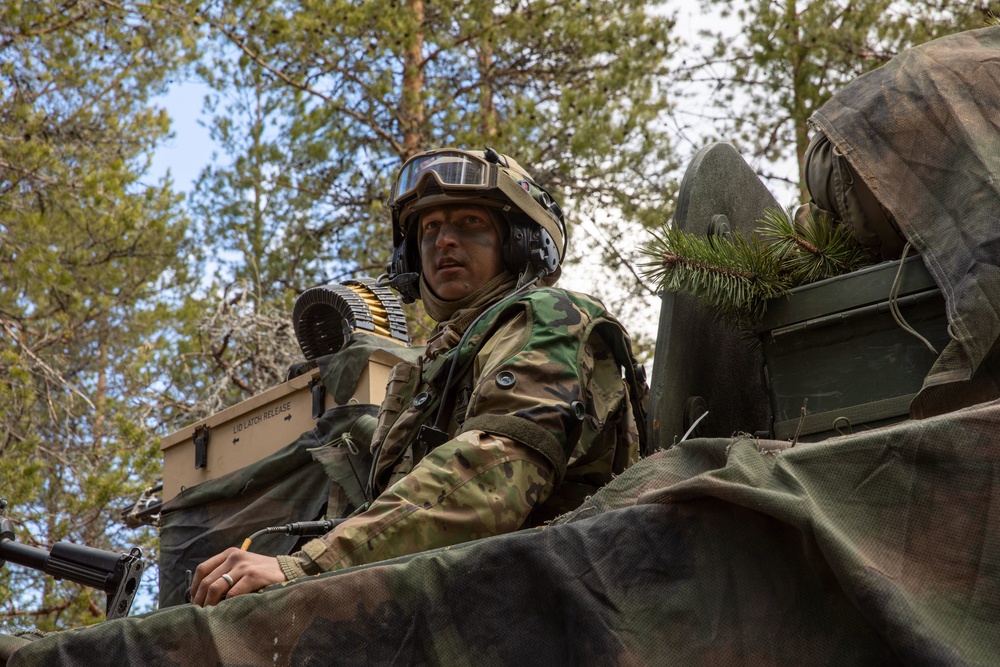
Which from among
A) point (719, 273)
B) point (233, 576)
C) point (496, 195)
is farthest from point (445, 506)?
point (496, 195)

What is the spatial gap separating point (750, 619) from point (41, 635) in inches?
56.2

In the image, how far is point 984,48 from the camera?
281 centimetres

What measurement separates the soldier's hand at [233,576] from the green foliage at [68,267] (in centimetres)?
616

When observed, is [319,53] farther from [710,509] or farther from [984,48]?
[710,509]

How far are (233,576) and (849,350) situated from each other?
4.77ft

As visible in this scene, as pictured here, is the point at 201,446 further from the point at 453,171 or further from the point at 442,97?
the point at 442,97

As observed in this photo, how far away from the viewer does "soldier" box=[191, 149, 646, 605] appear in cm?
288

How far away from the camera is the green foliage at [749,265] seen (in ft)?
9.64

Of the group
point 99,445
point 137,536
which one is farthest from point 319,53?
point 137,536

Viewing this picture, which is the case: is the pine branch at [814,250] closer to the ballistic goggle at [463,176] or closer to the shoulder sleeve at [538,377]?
the shoulder sleeve at [538,377]

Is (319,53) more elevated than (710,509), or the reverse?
(319,53)

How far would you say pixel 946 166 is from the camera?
2.67 meters

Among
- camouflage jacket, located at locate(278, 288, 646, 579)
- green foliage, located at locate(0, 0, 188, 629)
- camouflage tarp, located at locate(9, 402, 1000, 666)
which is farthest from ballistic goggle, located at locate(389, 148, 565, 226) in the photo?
green foliage, located at locate(0, 0, 188, 629)

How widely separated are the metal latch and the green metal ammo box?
2695mm
